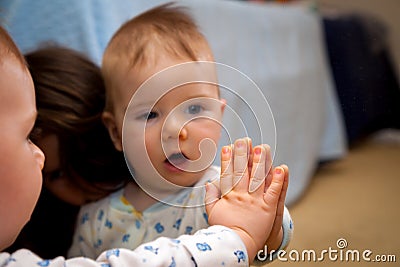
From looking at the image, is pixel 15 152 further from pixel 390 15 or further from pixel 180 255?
pixel 390 15

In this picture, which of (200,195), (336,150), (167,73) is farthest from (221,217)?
(336,150)

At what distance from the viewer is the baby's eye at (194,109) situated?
500 mm

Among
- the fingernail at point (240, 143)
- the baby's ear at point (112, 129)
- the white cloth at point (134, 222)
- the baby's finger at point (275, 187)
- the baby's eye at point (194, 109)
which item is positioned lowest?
the white cloth at point (134, 222)

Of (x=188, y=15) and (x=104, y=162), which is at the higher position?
(x=188, y=15)

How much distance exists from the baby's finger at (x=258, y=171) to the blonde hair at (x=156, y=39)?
0.35ft

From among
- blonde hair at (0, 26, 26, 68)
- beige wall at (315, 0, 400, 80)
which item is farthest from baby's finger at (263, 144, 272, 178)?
beige wall at (315, 0, 400, 80)

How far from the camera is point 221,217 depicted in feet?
1.61

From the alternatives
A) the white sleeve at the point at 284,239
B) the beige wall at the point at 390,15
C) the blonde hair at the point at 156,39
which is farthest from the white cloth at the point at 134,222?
the beige wall at the point at 390,15

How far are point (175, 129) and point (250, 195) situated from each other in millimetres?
86

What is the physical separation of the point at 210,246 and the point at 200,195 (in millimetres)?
65

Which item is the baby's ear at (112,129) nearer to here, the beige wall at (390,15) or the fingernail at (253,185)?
the fingernail at (253,185)

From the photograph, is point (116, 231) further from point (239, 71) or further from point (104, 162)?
point (239, 71)

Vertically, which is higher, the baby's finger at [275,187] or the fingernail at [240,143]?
the fingernail at [240,143]

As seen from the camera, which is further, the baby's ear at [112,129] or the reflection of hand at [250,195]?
the baby's ear at [112,129]
